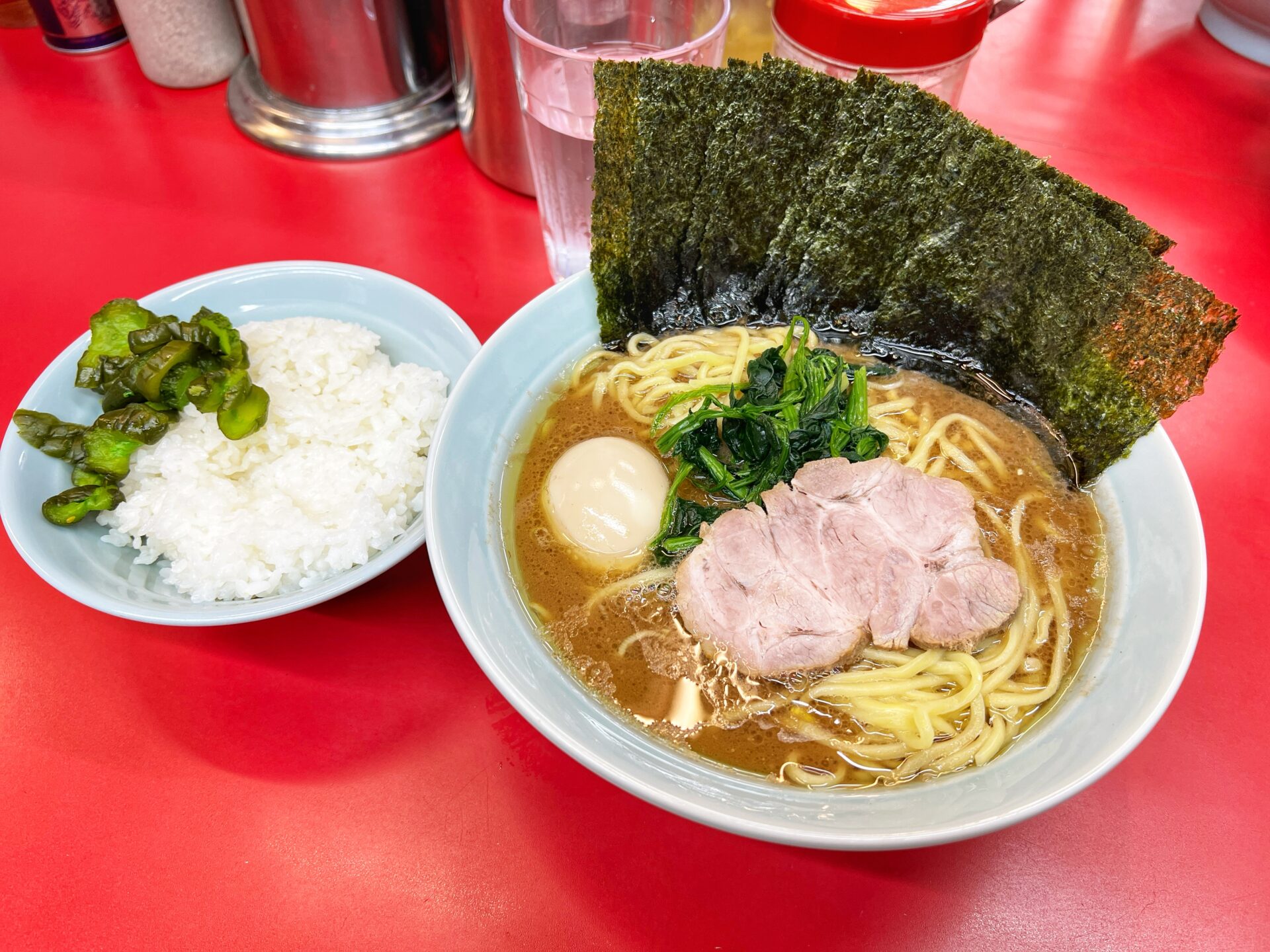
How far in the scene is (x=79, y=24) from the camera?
2.75 meters

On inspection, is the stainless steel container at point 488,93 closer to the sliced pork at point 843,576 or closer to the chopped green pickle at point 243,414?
the chopped green pickle at point 243,414

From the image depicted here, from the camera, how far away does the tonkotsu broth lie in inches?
49.1

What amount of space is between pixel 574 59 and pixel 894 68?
70 cm

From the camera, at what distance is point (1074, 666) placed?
4.30ft

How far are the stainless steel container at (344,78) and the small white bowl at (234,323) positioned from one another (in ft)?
2.69

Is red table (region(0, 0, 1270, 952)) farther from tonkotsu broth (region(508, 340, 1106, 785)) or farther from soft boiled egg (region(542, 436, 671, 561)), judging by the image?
soft boiled egg (region(542, 436, 671, 561))

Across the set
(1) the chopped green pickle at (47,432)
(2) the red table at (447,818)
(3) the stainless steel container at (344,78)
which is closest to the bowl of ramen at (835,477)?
(2) the red table at (447,818)

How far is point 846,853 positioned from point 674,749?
0.35 m

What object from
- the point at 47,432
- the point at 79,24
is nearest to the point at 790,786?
the point at 47,432

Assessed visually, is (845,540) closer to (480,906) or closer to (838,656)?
(838,656)

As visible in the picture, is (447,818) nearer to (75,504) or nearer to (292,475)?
(292,475)

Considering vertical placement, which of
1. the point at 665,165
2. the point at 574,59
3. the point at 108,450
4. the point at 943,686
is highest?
the point at 574,59

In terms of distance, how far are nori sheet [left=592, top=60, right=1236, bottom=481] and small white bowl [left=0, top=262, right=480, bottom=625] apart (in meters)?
0.51

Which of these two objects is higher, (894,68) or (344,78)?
(894,68)
